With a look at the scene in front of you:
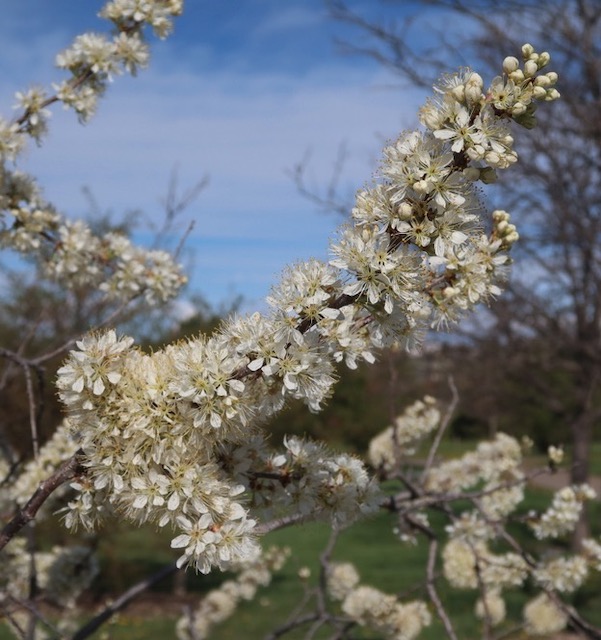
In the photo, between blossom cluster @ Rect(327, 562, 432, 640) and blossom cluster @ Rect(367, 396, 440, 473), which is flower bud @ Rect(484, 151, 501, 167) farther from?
blossom cluster @ Rect(367, 396, 440, 473)

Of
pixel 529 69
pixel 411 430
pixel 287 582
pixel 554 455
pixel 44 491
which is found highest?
pixel 411 430

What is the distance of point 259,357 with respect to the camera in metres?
1.70

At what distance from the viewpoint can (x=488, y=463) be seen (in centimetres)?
619

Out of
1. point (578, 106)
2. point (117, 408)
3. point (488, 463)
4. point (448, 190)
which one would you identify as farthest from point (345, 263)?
point (578, 106)

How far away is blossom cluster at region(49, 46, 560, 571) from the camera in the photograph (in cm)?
167

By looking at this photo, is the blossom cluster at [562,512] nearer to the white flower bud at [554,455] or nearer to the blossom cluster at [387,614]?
the white flower bud at [554,455]

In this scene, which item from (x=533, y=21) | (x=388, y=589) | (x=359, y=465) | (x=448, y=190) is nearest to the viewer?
(x=448, y=190)

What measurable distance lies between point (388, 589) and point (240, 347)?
1042 cm

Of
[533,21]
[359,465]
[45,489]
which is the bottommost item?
[45,489]

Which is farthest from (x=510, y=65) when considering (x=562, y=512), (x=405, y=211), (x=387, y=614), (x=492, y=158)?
(x=387, y=614)

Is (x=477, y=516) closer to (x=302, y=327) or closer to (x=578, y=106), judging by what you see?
(x=302, y=327)

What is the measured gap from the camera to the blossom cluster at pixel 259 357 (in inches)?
65.8

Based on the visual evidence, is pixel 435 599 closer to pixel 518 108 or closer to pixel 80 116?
pixel 518 108

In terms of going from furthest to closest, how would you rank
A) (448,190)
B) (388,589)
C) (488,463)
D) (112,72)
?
(388,589), (488,463), (112,72), (448,190)
